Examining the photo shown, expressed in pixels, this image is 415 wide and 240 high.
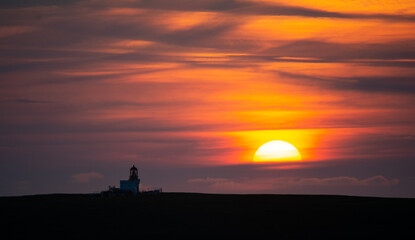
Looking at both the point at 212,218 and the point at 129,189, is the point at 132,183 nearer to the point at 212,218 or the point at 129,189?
the point at 129,189

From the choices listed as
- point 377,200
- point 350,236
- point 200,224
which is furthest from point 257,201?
point 350,236

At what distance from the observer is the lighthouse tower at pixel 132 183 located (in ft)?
437

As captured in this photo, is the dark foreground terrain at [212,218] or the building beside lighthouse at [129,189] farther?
the building beside lighthouse at [129,189]

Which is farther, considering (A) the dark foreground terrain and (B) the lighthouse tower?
(B) the lighthouse tower

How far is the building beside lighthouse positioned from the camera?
5104 inches

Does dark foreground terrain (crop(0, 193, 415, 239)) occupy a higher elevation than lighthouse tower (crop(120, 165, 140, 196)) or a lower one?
lower

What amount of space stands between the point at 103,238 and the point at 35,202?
4234 cm

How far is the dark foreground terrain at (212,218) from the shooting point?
7656 centimetres

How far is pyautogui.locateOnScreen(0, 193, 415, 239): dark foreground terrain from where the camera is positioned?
7656 centimetres

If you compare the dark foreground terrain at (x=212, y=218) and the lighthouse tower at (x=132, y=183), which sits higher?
the lighthouse tower at (x=132, y=183)

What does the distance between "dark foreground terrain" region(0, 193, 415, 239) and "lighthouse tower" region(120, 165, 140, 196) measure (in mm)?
17691

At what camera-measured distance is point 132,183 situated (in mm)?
134500

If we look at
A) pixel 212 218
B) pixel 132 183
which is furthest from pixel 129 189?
pixel 212 218

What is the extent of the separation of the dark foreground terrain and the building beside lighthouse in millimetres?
13909
